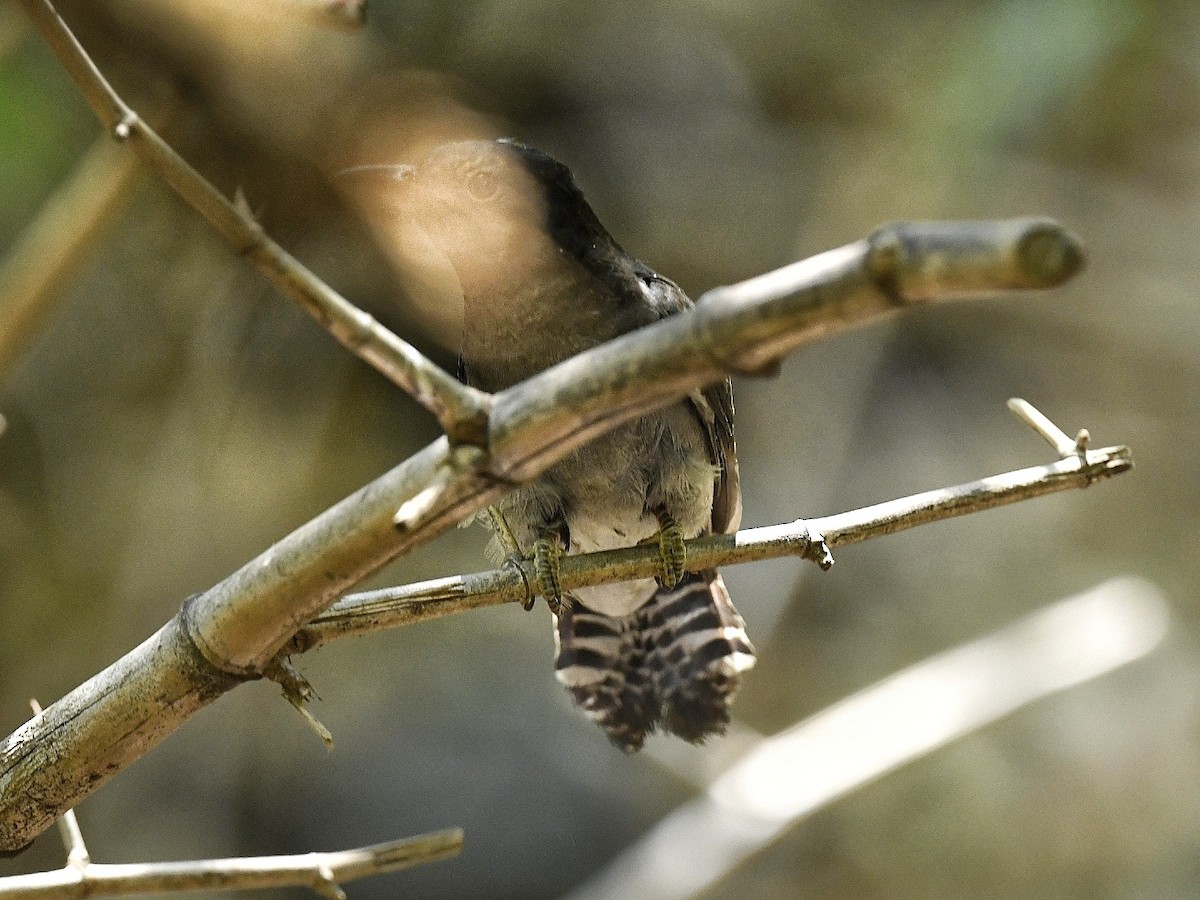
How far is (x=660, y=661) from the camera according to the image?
11.6ft

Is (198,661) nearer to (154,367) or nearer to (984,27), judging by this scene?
(154,367)

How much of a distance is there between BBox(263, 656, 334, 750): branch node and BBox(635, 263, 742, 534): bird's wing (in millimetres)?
1379

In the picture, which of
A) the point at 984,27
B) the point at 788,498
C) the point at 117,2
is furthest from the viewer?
the point at 788,498

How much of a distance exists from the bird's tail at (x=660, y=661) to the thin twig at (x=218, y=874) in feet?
4.60

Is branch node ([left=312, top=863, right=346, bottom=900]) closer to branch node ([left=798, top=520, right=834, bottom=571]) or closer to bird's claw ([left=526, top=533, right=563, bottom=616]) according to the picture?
bird's claw ([left=526, top=533, right=563, bottom=616])

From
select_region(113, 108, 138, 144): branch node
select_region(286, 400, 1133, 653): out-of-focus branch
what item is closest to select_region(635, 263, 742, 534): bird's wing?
select_region(286, 400, 1133, 653): out-of-focus branch

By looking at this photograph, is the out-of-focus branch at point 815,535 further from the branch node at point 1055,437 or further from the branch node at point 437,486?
the branch node at point 437,486

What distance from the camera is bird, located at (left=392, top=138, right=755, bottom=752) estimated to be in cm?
288

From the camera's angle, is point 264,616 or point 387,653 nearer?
point 264,616

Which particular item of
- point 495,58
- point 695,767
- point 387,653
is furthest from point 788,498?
point 495,58

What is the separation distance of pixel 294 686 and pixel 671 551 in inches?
39.4

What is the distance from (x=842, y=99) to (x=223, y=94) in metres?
3.13

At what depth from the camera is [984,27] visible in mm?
5602

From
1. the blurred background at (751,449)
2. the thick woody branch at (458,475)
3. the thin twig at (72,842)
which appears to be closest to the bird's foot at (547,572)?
the thick woody branch at (458,475)
